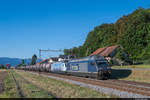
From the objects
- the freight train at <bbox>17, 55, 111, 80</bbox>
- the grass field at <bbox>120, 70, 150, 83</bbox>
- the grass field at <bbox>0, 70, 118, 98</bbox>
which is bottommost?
the grass field at <bbox>0, 70, 118, 98</bbox>

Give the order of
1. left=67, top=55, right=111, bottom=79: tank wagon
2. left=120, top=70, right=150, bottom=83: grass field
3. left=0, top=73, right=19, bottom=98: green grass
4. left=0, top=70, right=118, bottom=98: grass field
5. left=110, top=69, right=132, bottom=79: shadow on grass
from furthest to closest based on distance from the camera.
Answer: left=110, top=69, right=132, bottom=79: shadow on grass, left=120, top=70, right=150, bottom=83: grass field, left=67, top=55, right=111, bottom=79: tank wagon, left=0, top=73, right=19, bottom=98: green grass, left=0, top=70, right=118, bottom=98: grass field

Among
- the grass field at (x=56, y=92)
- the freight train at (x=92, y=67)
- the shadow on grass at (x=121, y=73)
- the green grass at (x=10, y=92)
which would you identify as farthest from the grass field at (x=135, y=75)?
the green grass at (x=10, y=92)

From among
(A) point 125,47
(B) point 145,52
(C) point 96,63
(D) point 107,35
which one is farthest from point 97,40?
(C) point 96,63

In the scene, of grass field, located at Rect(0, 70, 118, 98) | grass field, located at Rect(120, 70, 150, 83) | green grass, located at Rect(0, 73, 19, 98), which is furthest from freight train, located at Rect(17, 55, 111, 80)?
green grass, located at Rect(0, 73, 19, 98)

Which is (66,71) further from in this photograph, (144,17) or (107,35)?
(107,35)

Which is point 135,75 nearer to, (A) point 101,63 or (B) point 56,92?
(A) point 101,63

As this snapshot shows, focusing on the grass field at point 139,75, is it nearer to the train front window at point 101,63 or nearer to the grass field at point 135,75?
the grass field at point 135,75

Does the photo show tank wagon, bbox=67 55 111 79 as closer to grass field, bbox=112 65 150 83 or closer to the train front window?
the train front window

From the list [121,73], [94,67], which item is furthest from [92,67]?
[121,73]

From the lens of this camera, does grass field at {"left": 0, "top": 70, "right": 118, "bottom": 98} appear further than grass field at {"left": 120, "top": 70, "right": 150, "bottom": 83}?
No

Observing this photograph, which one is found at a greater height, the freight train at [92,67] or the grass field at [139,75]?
the freight train at [92,67]

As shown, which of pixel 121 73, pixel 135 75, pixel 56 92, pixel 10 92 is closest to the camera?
pixel 56 92

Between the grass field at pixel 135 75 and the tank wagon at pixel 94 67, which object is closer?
the tank wagon at pixel 94 67

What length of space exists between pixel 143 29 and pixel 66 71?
117ft
